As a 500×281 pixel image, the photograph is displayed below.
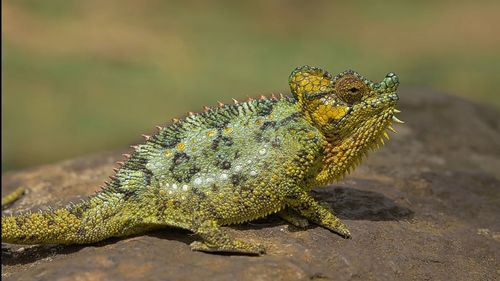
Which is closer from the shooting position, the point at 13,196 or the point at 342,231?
the point at 342,231

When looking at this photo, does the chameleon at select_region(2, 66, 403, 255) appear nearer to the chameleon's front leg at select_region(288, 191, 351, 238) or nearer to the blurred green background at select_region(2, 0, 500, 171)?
the chameleon's front leg at select_region(288, 191, 351, 238)

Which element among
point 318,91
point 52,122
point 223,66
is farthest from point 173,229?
point 223,66

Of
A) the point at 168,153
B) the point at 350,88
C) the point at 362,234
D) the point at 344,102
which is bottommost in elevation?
the point at 362,234

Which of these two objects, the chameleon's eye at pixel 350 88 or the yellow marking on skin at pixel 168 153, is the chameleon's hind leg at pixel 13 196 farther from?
the chameleon's eye at pixel 350 88

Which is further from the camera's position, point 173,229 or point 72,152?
point 72,152

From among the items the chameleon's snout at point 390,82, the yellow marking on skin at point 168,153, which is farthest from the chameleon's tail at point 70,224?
the chameleon's snout at point 390,82

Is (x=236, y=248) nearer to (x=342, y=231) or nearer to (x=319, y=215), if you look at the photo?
(x=319, y=215)

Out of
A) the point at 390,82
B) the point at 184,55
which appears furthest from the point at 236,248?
the point at 184,55

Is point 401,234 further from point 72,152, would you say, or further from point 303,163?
point 72,152
